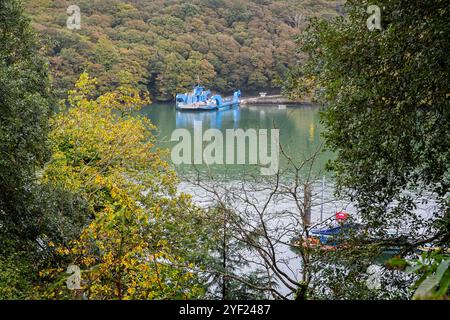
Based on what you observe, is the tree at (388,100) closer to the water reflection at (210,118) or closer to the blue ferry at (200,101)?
the water reflection at (210,118)

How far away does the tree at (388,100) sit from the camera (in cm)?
479

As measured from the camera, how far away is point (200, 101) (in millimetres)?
46156

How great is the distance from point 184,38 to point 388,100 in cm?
4435

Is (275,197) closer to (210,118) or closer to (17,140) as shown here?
(17,140)

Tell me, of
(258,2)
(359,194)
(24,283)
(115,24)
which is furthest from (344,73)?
(258,2)

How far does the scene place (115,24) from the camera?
159 feet

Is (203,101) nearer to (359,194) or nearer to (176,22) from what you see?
(176,22)

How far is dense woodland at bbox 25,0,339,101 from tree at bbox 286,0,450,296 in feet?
111

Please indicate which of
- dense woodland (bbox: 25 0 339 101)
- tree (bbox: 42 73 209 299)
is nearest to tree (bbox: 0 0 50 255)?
tree (bbox: 42 73 209 299)

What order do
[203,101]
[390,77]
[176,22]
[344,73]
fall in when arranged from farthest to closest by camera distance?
[176,22], [203,101], [344,73], [390,77]

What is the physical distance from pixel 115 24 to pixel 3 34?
42.1 m

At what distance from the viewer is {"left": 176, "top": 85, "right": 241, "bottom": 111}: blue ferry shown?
4516cm

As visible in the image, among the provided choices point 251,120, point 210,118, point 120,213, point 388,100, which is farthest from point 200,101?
point 388,100

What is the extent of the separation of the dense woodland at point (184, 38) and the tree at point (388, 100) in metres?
33.8
